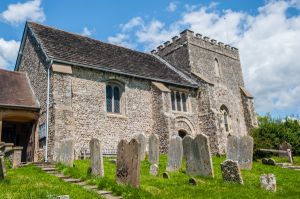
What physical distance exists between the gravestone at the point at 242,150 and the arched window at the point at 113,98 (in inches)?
345

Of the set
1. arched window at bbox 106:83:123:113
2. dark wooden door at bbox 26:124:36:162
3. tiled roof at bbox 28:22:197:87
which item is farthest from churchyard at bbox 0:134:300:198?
tiled roof at bbox 28:22:197:87

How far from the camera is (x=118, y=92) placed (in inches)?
760

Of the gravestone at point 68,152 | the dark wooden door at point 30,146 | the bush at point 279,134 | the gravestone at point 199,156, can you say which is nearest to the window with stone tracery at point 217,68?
the bush at point 279,134

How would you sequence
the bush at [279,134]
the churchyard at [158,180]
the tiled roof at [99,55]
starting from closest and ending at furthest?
the churchyard at [158,180] < the tiled roof at [99,55] < the bush at [279,134]

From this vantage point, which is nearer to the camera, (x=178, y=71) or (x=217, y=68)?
(x=178, y=71)

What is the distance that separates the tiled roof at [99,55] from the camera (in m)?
17.8

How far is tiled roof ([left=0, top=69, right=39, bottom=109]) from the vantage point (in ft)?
52.2

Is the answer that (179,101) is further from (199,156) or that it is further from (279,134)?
(199,156)

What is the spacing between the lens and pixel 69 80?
635 inches

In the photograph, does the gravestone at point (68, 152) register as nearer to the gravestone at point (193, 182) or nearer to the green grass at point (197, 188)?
the green grass at point (197, 188)

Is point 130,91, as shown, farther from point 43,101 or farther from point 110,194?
point 110,194

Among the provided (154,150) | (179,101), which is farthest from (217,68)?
(154,150)

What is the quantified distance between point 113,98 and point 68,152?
297 inches

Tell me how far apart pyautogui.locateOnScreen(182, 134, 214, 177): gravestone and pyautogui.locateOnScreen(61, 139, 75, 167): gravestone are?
14.8 ft
